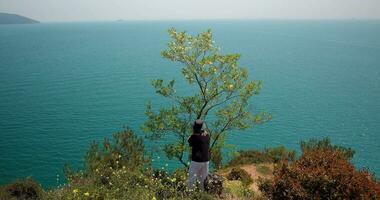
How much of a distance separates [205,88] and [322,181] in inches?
448

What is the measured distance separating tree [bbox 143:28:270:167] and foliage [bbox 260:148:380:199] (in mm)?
9329

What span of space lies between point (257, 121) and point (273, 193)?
34.2ft

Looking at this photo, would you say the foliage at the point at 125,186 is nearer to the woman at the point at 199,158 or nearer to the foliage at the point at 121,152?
the woman at the point at 199,158

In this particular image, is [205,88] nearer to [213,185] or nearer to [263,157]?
[213,185]

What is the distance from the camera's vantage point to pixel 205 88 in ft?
68.4

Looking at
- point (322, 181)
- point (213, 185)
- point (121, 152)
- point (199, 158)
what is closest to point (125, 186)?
point (199, 158)

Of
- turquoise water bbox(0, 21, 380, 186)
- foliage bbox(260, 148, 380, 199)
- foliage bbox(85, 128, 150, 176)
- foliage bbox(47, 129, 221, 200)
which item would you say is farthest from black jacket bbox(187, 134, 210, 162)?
turquoise water bbox(0, 21, 380, 186)

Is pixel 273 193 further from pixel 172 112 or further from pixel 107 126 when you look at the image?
pixel 107 126

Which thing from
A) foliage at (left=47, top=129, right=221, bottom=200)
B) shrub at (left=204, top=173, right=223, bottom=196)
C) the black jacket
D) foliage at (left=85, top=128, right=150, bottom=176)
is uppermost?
the black jacket

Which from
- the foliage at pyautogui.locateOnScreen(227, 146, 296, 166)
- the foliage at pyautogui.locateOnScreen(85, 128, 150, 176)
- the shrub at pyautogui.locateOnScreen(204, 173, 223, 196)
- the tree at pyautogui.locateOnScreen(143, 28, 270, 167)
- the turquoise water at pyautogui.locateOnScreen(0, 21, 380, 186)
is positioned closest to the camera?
the shrub at pyautogui.locateOnScreen(204, 173, 223, 196)

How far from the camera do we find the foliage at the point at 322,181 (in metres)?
10.0

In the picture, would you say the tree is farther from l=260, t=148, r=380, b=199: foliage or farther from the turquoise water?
the turquoise water

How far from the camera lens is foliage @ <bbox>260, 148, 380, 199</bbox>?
32.8 ft

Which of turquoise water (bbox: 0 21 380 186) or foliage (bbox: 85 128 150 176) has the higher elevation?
foliage (bbox: 85 128 150 176)
